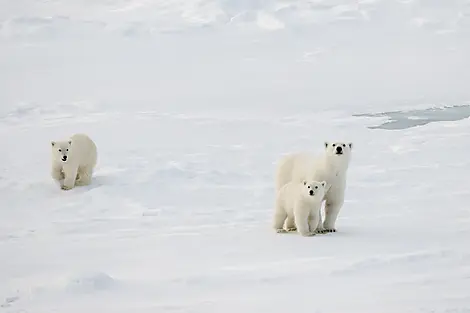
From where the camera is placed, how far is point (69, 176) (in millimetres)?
7676

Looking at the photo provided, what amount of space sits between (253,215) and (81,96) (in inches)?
479

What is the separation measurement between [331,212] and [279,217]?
39 cm

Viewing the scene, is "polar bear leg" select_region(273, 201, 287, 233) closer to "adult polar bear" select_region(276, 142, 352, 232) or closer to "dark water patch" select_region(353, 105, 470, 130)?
"adult polar bear" select_region(276, 142, 352, 232)

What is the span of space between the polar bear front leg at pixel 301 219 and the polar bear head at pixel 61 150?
A: 3183 mm

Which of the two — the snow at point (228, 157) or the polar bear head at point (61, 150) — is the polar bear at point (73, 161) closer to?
the polar bear head at point (61, 150)

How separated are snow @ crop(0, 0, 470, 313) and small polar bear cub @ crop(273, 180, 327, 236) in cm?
16

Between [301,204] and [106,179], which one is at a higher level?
[301,204]

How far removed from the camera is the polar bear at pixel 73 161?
7648 mm

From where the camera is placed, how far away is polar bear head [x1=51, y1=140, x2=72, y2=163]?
762cm

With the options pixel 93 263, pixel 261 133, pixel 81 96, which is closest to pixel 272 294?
pixel 93 263

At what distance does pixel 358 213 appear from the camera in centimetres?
647

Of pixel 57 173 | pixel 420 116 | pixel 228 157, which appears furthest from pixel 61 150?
pixel 420 116

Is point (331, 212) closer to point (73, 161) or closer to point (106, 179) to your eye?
point (73, 161)

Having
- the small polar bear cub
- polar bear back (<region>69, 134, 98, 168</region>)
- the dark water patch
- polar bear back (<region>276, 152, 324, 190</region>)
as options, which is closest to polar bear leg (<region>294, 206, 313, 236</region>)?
the small polar bear cub
